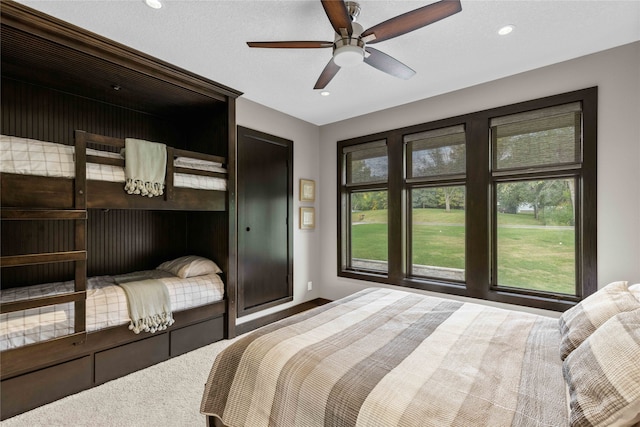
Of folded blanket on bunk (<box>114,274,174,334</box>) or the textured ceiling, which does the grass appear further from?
folded blanket on bunk (<box>114,274,174,334</box>)

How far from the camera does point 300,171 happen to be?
4.23 meters

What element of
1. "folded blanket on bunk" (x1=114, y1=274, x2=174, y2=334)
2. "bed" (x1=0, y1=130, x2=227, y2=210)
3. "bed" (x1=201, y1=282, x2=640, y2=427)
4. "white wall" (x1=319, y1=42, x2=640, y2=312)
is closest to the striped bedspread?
"bed" (x1=201, y1=282, x2=640, y2=427)

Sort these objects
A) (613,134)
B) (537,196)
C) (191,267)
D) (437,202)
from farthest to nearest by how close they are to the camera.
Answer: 1. (437,202)
2. (191,267)
3. (537,196)
4. (613,134)

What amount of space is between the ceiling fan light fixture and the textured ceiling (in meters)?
0.32

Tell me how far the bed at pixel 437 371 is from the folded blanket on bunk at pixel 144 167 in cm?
164

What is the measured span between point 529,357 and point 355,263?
296 centimetres

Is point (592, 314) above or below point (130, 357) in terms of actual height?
above

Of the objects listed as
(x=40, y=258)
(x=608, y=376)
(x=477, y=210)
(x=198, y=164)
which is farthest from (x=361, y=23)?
(x=40, y=258)

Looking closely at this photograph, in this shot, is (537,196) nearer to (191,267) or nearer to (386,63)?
(386,63)

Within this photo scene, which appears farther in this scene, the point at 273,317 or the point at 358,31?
the point at 273,317

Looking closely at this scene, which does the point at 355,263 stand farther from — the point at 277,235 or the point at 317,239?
the point at 277,235

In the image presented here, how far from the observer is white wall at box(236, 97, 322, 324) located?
148 inches

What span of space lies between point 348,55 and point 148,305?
8.40 feet

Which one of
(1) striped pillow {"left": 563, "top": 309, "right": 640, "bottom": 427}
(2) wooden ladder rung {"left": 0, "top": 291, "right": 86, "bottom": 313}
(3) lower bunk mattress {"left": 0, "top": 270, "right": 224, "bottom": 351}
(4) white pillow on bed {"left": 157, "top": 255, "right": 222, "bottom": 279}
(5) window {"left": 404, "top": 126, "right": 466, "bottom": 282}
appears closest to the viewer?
(1) striped pillow {"left": 563, "top": 309, "right": 640, "bottom": 427}
